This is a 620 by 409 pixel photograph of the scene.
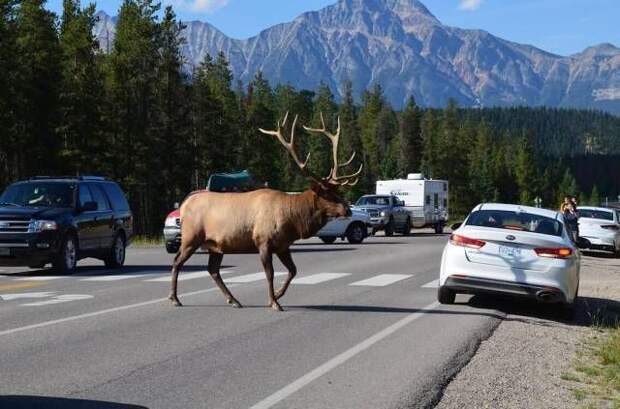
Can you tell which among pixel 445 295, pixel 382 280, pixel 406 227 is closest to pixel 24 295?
pixel 445 295

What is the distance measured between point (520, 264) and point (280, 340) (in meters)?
4.20

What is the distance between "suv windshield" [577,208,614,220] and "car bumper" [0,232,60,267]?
20024 mm

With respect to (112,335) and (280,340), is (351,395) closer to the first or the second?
(280,340)

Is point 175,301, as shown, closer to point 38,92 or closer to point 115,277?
point 115,277

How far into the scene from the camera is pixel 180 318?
11.5m

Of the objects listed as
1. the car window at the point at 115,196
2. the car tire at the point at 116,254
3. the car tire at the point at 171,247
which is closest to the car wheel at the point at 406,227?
the car tire at the point at 171,247

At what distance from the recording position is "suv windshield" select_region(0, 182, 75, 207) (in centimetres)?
1838

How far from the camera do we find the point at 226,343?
9.64 m

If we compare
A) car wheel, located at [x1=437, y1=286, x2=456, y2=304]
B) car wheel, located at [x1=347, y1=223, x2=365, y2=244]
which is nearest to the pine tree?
car wheel, located at [x1=347, y1=223, x2=365, y2=244]

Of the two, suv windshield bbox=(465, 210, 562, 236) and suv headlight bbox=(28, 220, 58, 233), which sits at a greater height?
suv windshield bbox=(465, 210, 562, 236)

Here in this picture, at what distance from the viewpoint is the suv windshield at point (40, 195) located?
60.3 feet

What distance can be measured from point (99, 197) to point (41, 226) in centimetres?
272

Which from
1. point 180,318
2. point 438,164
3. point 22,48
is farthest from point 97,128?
point 438,164

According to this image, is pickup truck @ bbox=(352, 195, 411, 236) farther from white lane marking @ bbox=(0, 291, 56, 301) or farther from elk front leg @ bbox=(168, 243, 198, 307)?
elk front leg @ bbox=(168, 243, 198, 307)
